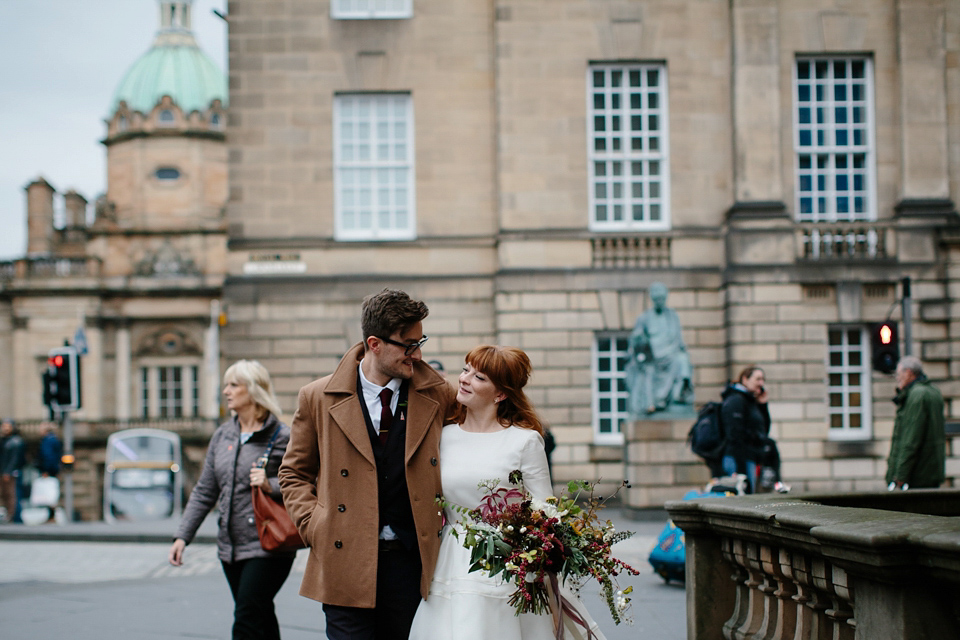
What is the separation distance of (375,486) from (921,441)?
7.07 m

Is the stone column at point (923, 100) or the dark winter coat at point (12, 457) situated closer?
the stone column at point (923, 100)

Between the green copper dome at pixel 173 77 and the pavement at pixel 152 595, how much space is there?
1804 inches

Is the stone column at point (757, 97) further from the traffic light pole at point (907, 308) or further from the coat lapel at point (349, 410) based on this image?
the coat lapel at point (349, 410)

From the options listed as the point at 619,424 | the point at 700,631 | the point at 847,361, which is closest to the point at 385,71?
the point at 619,424

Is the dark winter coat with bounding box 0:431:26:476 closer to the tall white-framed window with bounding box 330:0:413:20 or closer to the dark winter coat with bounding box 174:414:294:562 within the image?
the tall white-framed window with bounding box 330:0:413:20

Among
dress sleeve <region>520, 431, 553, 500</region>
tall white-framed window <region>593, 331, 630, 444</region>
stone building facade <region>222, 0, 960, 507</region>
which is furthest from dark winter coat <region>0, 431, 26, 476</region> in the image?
dress sleeve <region>520, 431, 553, 500</region>

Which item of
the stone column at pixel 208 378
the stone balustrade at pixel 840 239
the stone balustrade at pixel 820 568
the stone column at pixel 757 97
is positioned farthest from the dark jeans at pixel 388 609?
the stone column at pixel 208 378

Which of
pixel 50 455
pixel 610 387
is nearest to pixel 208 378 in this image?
pixel 50 455

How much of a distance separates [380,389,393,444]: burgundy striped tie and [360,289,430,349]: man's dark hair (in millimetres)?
283

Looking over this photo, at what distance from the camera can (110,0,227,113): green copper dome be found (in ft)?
186

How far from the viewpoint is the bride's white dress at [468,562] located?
3.85m

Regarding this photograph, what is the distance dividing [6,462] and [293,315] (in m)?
6.72

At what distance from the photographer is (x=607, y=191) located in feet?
61.0

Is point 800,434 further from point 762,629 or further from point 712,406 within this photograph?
point 762,629
